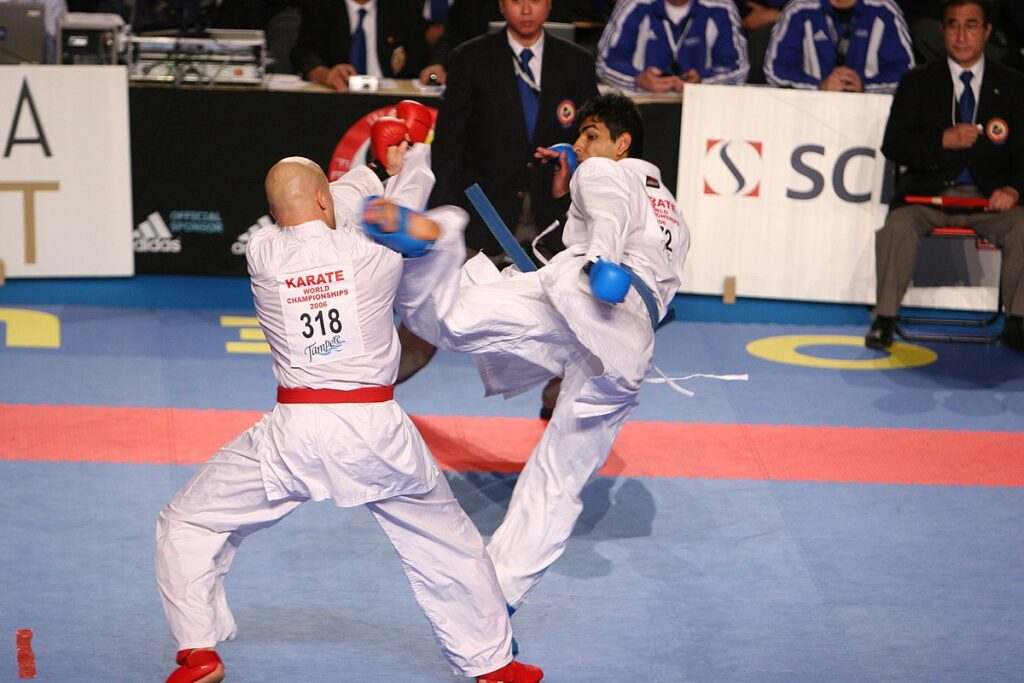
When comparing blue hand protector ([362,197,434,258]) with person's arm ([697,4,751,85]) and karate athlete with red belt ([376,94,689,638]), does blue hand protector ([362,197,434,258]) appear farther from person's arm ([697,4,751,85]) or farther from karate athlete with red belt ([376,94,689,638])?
person's arm ([697,4,751,85])

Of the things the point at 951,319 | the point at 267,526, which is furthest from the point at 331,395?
the point at 951,319

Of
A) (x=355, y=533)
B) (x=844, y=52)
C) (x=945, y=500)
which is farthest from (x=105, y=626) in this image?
(x=844, y=52)

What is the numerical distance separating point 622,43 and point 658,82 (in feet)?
1.74

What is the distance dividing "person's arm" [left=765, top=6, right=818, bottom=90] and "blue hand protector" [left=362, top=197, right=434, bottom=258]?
599 cm

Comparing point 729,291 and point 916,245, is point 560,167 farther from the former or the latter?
point 729,291

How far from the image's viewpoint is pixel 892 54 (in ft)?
30.5

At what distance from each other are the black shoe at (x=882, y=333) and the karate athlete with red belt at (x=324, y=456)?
4583 millimetres

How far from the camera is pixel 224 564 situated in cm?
414

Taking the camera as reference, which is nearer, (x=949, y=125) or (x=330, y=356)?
(x=330, y=356)

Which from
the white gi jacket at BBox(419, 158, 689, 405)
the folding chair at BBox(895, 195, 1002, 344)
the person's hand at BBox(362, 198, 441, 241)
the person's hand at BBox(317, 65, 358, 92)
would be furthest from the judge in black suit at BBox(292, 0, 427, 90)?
the person's hand at BBox(362, 198, 441, 241)

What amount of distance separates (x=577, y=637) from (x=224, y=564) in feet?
4.18

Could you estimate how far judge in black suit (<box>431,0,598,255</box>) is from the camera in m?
6.74

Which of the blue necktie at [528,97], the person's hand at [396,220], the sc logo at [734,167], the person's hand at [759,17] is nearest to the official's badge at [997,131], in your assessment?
the sc logo at [734,167]

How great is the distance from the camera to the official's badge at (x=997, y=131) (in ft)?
26.5
